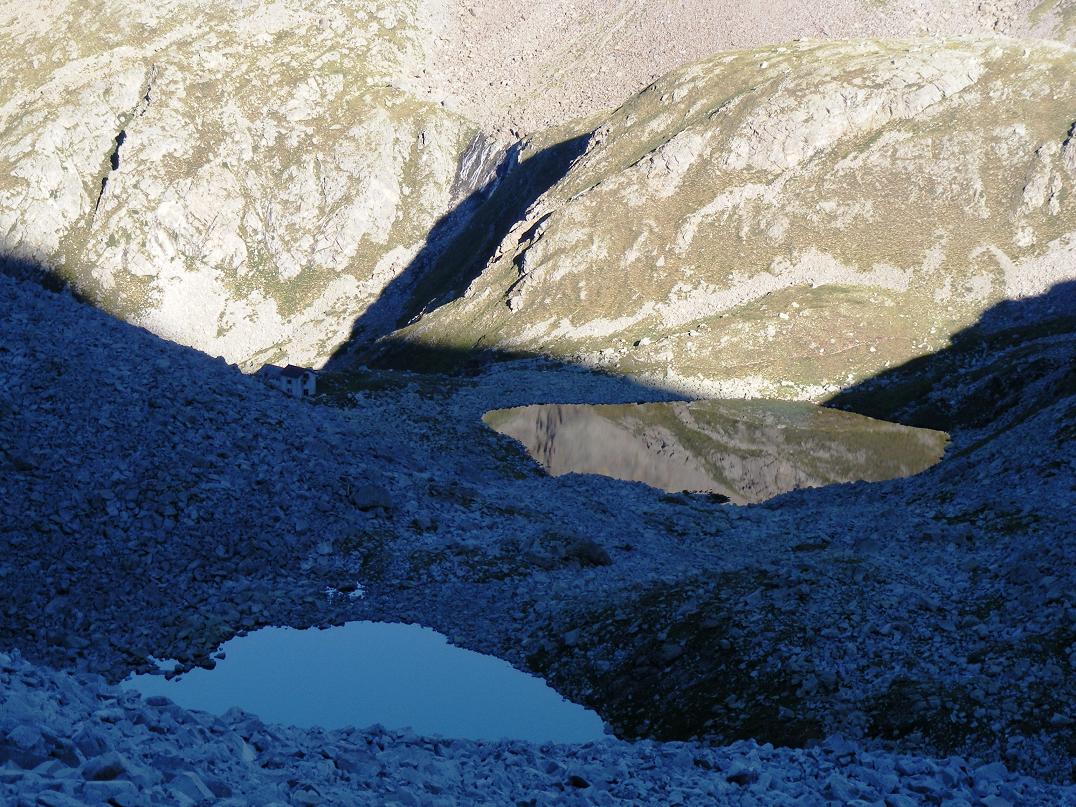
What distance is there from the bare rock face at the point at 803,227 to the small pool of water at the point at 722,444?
10.7m

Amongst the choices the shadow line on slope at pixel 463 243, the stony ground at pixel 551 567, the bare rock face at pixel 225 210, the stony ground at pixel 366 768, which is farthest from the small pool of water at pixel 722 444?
the bare rock face at pixel 225 210

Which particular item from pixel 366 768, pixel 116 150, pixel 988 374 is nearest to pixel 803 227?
pixel 988 374

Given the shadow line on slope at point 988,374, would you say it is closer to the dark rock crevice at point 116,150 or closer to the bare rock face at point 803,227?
the bare rock face at point 803,227

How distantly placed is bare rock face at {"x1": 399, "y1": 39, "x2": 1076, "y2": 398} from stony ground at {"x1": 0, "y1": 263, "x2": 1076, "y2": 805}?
57606 mm

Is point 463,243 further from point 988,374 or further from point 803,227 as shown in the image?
point 988,374

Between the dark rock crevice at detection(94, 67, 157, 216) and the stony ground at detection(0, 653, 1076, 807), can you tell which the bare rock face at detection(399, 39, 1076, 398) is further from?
the dark rock crevice at detection(94, 67, 157, 216)

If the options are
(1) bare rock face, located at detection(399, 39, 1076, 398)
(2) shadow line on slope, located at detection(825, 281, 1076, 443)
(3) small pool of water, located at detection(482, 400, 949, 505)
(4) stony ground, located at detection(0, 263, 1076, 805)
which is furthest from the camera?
(1) bare rock face, located at detection(399, 39, 1076, 398)

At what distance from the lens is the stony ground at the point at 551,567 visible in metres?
27.2

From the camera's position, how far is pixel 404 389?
3524 inches

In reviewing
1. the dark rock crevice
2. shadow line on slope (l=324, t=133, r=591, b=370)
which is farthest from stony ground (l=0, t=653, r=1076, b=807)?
the dark rock crevice

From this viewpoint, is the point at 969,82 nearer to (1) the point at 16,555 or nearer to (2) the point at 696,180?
(2) the point at 696,180

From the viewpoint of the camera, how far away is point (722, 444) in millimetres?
84812

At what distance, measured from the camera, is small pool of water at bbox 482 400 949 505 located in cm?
7500

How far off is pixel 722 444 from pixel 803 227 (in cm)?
5741
